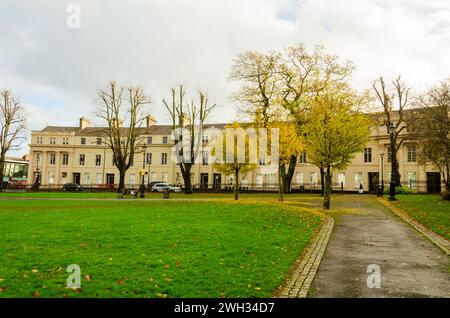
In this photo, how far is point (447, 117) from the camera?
2600cm

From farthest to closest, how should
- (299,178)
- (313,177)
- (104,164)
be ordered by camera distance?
(104,164) < (299,178) < (313,177)

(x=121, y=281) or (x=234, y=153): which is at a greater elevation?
(x=234, y=153)

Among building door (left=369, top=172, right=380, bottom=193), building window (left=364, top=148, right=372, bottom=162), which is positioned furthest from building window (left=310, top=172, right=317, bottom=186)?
building door (left=369, top=172, right=380, bottom=193)

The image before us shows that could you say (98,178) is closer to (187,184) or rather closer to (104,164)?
(104,164)

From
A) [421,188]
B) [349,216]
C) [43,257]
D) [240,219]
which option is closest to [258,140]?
[349,216]

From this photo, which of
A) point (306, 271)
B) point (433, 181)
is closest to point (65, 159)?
point (433, 181)

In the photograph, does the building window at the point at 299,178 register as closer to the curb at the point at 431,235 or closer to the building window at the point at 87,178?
the building window at the point at 87,178

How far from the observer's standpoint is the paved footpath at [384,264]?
23.1 ft

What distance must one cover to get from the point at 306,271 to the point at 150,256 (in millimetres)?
3654

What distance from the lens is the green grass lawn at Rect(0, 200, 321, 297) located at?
6.65 metres

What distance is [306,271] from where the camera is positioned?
8.35 m

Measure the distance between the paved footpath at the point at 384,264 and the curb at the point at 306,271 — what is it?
135 millimetres

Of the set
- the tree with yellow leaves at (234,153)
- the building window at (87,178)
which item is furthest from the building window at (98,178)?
the tree with yellow leaves at (234,153)

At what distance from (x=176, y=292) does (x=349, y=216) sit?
14.8m
